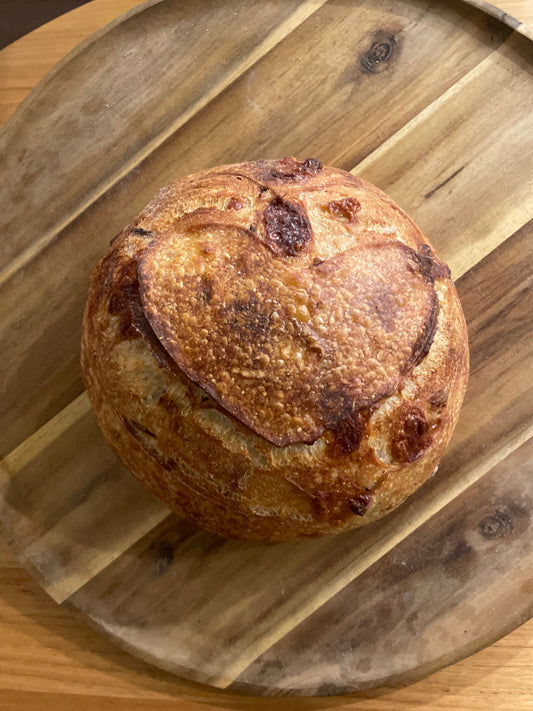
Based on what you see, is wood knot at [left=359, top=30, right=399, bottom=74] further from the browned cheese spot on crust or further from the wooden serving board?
the browned cheese spot on crust

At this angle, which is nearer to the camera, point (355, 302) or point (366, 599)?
point (355, 302)

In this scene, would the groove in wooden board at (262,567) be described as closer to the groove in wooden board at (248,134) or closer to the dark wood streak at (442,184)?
the dark wood streak at (442,184)

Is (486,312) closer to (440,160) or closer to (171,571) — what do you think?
(440,160)

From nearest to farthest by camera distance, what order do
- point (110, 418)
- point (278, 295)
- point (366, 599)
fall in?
point (278, 295) < point (110, 418) < point (366, 599)

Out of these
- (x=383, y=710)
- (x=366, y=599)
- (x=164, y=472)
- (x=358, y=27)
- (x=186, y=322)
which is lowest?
(x=383, y=710)

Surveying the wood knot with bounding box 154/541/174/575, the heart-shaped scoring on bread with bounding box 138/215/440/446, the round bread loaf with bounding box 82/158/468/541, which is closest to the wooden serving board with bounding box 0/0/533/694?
the wood knot with bounding box 154/541/174/575

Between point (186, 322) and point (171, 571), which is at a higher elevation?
point (186, 322)

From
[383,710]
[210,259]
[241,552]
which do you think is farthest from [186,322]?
[383,710]

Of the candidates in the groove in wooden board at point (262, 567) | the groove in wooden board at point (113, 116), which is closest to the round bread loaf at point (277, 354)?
the groove in wooden board at point (262, 567)

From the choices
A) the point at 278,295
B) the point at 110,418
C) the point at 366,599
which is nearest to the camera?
the point at 278,295
